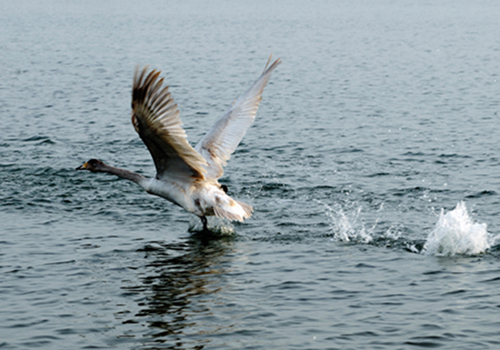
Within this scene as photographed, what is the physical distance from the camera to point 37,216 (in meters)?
14.3

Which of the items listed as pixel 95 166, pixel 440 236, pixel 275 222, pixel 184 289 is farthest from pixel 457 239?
pixel 95 166

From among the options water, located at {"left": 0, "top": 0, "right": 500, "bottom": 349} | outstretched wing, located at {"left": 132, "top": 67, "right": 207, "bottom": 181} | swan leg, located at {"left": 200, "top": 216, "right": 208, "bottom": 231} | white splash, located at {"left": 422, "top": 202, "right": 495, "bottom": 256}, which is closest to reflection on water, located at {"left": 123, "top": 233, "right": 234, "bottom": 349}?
water, located at {"left": 0, "top": 0, "right": 500, "bottom": 349}

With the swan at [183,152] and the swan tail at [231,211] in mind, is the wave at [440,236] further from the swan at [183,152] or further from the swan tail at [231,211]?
the swan at [183,152]

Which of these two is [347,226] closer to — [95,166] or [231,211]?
[231,211]

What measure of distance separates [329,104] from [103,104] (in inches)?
326

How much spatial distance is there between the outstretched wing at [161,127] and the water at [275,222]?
1492 mm

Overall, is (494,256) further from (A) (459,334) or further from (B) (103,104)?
(B) (103,104)

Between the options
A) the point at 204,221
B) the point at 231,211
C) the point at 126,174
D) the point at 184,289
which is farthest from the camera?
the point at 204,221

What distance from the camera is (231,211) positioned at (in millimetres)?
12164

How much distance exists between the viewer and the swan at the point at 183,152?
33.1 feet

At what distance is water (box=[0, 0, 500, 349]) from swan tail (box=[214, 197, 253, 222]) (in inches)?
24.6

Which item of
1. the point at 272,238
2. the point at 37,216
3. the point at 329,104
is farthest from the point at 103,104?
the point at 272,238

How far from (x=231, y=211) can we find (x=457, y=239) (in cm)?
366

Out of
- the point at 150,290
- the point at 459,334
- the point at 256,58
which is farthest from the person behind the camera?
the point at 256,58
